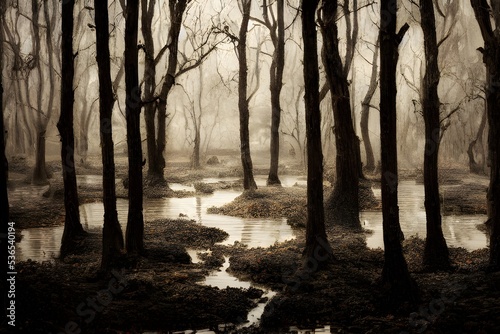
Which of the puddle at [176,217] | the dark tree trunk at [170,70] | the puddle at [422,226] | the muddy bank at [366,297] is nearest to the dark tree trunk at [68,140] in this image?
the puddle at [176,217]

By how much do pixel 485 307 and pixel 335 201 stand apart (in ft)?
24.8

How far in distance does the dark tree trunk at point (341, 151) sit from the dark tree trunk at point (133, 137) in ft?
18.3

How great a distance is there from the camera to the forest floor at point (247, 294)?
6.92 meters

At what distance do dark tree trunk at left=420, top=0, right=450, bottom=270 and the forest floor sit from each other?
34cm

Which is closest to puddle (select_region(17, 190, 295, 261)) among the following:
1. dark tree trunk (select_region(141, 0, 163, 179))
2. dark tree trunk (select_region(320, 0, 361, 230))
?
dark tree trunk (select_region(320, 0, 361, 230))

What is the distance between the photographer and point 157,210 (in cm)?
1823

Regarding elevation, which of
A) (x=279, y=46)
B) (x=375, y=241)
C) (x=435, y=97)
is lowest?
(x=375, y=241)

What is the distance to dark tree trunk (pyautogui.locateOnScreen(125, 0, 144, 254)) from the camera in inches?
393

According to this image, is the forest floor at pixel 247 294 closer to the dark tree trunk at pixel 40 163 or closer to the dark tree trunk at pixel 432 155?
the dark tree trunk at pixel 432 155

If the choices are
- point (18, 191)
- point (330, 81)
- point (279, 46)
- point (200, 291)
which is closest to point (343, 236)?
point (330, 81)

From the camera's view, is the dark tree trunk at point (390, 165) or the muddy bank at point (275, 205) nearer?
the dark tree trunk at point (390, 165)

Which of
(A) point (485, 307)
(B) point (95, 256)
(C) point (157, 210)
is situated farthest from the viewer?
(C) point (157, 210)

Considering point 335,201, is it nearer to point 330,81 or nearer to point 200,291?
point 330,81

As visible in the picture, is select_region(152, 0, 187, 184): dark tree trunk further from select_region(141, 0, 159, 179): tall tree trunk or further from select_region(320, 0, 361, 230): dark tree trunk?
select_region(320, 0, 361, 230): dark tree trunk
